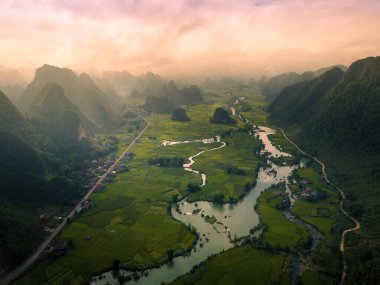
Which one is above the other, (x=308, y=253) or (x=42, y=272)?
(x=42, y=272)

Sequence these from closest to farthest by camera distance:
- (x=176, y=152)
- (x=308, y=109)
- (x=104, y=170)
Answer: (x=104, y=170) → (x=176, y=152) → (x=308, y=109)

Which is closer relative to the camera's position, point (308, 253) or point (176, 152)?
point (308, 253)

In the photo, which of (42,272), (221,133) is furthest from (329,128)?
(42,272)

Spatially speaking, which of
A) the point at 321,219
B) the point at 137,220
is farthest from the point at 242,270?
the point at 137,220

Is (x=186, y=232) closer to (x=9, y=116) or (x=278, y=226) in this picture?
(x=278, y=226)

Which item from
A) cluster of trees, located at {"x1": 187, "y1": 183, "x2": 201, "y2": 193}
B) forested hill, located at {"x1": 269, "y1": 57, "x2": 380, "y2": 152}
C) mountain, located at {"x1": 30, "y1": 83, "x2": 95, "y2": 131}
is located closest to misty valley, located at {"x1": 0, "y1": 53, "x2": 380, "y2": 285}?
forested hill, located at {"x1": 269, "y1": 57, "x2": 380, "y2": 152}

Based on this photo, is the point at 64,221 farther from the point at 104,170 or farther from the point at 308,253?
the point at 308,253
